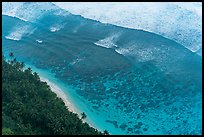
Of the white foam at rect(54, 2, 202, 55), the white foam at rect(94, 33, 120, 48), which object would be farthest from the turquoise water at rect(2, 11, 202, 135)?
the white foam at rect(54, 2, 202, 55)

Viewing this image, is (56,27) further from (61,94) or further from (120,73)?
(61,94)

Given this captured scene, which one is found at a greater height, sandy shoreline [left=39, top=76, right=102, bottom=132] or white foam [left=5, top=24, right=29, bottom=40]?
sandy shoreline [left=39, top=76, right=102, bottom=132]

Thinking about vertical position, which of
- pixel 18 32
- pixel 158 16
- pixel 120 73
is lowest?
pixel 18 32

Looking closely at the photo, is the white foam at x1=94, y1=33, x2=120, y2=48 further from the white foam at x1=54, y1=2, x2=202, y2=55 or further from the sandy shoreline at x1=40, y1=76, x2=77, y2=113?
the sandy shoreline at x1=40, y1=76, x2=77, y2=113

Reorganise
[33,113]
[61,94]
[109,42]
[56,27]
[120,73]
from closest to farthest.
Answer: [33,113], [61,94], [120,73], [109,42], [56,27]

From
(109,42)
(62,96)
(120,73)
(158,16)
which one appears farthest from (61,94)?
(158,16)

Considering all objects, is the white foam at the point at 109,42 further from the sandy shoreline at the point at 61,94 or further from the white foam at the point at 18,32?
the white foam at the point at 18,32

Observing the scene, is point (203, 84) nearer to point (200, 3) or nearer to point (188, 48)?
point (188, 48)
